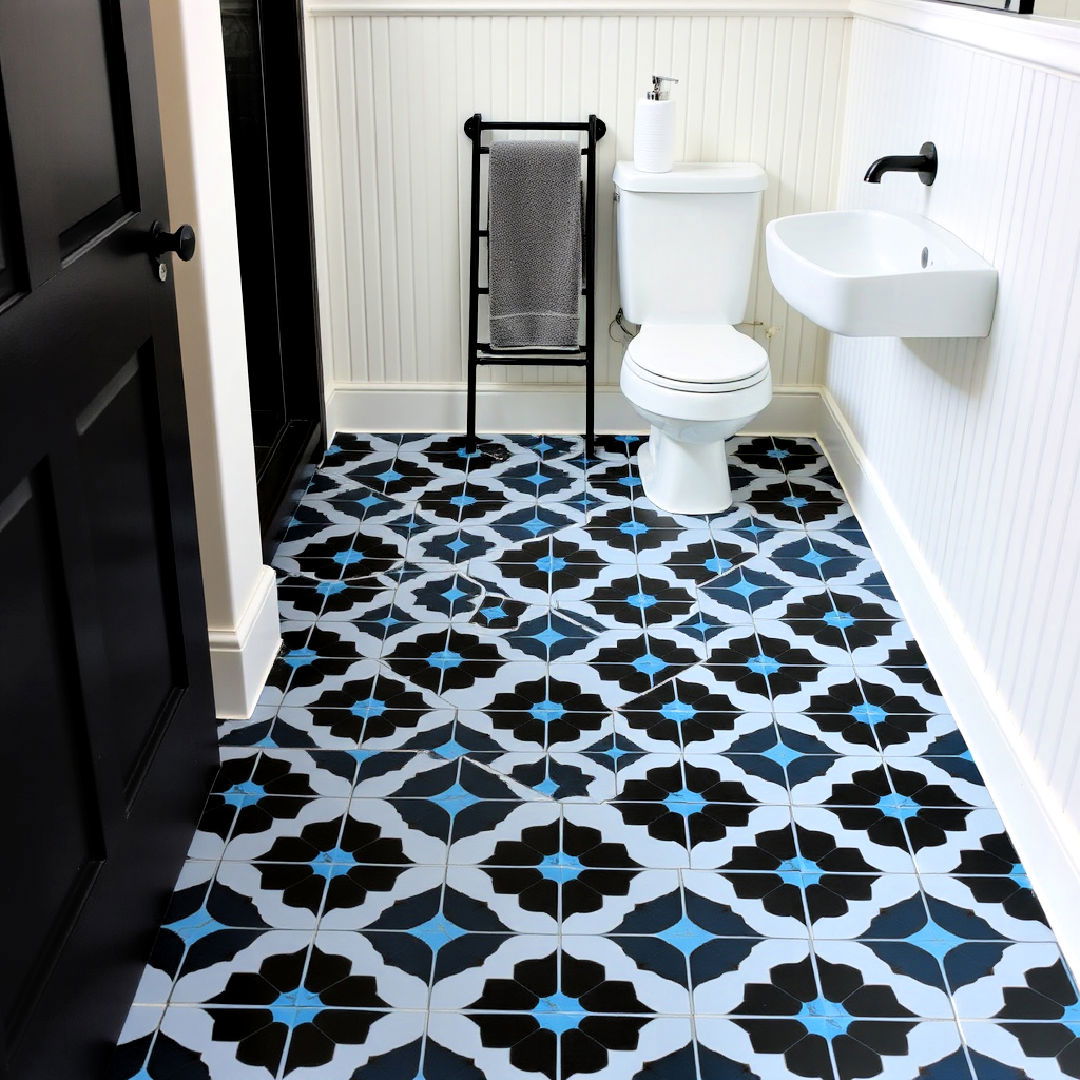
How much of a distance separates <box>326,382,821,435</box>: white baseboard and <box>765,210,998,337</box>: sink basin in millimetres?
968

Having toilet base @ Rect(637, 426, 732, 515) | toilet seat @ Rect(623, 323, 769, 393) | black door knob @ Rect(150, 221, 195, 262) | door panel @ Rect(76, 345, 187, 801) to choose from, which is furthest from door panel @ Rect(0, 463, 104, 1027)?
toilet base @ Rect(637, 426, 732, 515)

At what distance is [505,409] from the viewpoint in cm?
→ 377

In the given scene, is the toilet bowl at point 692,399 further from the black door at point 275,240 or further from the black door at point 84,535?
the black door at point 84,535

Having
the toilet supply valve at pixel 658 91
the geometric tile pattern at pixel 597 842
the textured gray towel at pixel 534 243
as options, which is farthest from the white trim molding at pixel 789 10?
the geometric tile pattern at pixel 597 842

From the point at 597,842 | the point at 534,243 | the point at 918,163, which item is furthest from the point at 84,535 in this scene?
the point at 534,243

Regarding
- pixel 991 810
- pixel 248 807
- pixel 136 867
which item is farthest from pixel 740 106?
pixel 136 867

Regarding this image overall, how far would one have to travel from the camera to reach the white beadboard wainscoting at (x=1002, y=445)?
194 cm

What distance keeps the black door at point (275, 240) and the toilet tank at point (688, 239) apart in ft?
2.75

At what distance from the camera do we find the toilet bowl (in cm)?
302

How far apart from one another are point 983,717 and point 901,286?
2.56 ft

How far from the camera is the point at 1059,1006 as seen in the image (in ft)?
5.76

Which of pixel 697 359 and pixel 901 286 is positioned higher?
pixel 901 286

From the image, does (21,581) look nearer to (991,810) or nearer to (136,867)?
(136,867)

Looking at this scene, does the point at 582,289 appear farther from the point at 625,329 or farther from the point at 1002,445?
the point at 1002,445
